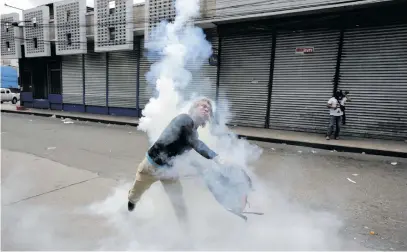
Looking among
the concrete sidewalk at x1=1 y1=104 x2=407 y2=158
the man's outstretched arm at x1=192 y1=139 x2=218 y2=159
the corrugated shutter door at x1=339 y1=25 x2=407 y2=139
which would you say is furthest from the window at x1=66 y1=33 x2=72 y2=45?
the man's outstretched arm at x1=192 y1=139 x2=218 y2=159

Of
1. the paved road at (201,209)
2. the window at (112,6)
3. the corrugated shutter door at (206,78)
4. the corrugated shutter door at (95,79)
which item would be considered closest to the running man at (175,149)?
the paved road at (201,209)

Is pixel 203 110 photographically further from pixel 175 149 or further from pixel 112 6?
pixel 112 6

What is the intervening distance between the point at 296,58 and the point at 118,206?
926 cm

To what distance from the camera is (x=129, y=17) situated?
13781mm

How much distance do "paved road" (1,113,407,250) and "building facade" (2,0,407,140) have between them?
3.83 meters

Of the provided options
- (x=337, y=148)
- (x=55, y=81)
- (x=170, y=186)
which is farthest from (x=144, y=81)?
(x=170, y=186)

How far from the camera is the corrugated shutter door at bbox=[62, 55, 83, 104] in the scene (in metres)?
18.1

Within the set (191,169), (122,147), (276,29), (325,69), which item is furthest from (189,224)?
(276,29)

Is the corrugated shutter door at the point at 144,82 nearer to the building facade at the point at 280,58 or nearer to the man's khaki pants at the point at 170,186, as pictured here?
the building facade at the point at 280,58

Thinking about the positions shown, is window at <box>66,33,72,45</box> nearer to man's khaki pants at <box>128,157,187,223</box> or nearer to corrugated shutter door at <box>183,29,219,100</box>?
Answer: corrugated shutter door at <box>183,29,219,100</box>

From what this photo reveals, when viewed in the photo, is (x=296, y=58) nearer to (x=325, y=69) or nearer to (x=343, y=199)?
(x=325, y=69)

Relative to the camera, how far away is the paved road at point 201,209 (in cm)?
315

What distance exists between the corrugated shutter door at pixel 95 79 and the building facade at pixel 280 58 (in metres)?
0.14

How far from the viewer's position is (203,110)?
3.07 meters
